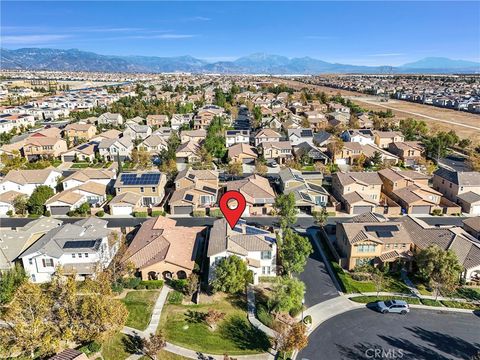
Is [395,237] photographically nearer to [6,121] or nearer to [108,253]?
[108,253]

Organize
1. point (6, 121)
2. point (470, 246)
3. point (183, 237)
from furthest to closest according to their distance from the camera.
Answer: point (6, 121) < point (183, 237) < point (470, 246)

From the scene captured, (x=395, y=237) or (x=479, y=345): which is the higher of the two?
(x=395, y=237)

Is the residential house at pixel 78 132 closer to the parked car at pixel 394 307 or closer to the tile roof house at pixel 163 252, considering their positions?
the tile roof house at pixel 163 252

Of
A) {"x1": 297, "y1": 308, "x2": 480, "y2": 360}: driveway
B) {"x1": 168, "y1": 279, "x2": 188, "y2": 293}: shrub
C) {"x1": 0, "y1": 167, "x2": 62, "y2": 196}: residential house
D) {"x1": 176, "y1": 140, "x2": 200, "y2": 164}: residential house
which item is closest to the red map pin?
{"x1": 168, "y1": 279, "x2": 188, "y2": 293}: shrub

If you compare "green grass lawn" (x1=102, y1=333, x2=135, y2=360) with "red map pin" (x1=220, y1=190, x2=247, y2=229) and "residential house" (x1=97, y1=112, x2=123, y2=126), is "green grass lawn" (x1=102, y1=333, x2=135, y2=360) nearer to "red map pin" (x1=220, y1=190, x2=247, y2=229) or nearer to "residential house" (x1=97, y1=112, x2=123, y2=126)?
"red map pin" (x1=220, y1=190, x2=247, y2=229)

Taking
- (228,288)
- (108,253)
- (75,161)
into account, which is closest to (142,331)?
(228,288)

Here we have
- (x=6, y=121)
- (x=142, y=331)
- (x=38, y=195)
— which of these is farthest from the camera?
(x=6, y=121)
